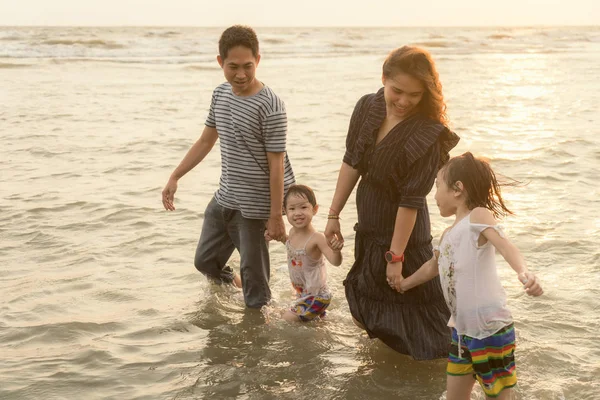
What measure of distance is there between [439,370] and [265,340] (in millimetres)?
1141

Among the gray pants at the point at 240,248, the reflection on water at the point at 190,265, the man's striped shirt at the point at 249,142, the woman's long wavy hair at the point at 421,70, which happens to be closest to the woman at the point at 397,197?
the woman's long wavy hair at the point at 421,70

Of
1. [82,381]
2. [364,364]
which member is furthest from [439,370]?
[82,381]

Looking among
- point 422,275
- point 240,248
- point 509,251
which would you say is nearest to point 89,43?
point 240,248

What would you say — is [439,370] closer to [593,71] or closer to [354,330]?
[354,330]

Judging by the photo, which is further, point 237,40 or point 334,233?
point 237,40

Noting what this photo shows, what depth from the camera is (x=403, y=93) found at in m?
4.05

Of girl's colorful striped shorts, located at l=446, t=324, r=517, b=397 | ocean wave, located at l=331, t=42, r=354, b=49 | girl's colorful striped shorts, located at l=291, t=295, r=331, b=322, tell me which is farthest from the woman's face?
ocean wave, located at l=331, t=42, r=354, b=49

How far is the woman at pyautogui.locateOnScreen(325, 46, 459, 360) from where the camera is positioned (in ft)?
13.3

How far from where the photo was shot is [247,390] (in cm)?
438

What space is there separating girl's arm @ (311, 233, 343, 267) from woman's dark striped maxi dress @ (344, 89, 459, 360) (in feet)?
0.42

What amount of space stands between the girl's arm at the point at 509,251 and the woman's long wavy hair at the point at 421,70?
0.77 meters

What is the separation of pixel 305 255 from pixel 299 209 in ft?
0.96

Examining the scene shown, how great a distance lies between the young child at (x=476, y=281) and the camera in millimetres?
3553

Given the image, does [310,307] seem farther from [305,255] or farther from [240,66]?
[240,66]
